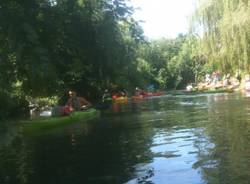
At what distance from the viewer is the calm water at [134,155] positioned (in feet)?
32.5

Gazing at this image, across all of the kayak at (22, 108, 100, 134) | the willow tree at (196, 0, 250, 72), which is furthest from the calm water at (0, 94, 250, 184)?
the willow tree at (196, 0, 250, 72)

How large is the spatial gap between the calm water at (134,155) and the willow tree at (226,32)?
10.6 m

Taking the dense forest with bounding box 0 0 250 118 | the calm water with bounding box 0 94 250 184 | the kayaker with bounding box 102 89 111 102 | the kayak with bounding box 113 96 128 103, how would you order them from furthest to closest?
the kayak with bounding box 113 96 128 103 < the kayaker with bounding box 102 89 111 102 < the dense forest with bounding box 0 0 250 118 < the calm water with bounding box 0 94 250 184

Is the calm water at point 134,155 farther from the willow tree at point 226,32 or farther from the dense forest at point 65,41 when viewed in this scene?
the willow tree at point 226,32

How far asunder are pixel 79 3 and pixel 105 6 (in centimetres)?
126

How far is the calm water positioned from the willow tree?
1060cm

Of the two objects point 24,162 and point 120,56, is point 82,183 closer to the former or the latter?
point 24,162

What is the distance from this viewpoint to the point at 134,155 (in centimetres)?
1273

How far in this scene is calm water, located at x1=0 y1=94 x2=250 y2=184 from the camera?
991 centimetres

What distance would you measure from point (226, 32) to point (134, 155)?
19.9 meters

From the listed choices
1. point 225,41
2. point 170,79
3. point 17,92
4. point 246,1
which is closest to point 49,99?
point 17,92

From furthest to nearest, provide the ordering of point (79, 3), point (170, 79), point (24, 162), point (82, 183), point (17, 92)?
point (170, 79) < point (17, 92) < point (79, 3) < point (24, 162) < point (82, 183)

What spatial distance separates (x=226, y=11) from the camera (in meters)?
30.9

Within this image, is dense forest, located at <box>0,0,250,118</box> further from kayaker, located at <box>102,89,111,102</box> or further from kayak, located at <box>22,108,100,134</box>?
kayaker, located at <box>102,89,111,102</box>
